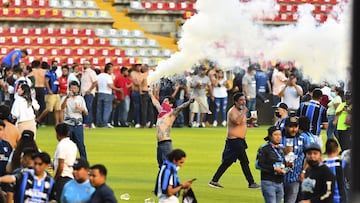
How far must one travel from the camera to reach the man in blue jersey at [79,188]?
9.23 m

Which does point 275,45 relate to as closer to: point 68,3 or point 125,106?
point 125,106

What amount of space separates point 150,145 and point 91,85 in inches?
208

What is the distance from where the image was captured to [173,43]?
37406 millimetres

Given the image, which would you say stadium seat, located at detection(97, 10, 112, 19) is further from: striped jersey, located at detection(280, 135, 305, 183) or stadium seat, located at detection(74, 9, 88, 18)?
striped jersey, located at detection(280, 135, 305, 183)

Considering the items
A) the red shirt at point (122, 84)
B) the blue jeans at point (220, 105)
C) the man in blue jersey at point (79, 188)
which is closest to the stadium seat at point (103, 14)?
the red shirt at point (122, 84)

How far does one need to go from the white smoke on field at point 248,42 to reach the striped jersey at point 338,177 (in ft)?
34.9

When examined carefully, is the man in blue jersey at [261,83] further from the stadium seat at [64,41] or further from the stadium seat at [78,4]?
the stadium seat at [78,4]

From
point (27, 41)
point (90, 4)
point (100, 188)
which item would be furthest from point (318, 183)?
point (90, 4)

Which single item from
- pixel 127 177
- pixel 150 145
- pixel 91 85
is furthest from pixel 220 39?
pixel 91 85

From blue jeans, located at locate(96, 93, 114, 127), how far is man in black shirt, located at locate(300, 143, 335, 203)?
20376 millimetres

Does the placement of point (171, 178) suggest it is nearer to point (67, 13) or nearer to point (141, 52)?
point (141, 52)

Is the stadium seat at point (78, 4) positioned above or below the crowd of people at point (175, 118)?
above

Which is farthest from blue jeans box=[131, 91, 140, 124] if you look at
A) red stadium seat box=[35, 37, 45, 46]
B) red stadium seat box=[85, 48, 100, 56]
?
red stadium seat box=[35, 37, 45, 46]

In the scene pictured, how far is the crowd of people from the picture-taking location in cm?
982
